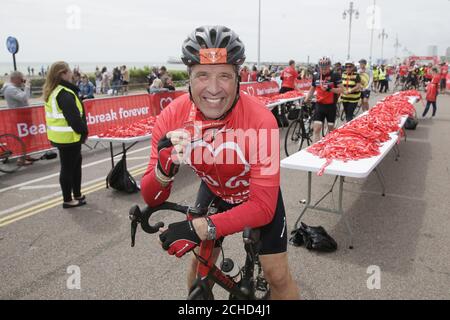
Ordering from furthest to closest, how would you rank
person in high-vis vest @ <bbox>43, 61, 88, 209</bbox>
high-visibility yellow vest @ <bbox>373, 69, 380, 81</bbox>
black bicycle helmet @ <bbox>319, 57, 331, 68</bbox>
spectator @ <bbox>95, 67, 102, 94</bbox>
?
high-visibility yellow vest @ <bbox>373, 69, 380, 81</bbox>
spectator @ <bbox>95, 67, 102, 94</bbox>
black bicycle helmet @ <bbox>319, 57, 331, 68</bbox>
person in high-vis vest @ <bbox>43, 61, 88, 209</bbox>

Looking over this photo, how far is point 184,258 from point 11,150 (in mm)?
6703

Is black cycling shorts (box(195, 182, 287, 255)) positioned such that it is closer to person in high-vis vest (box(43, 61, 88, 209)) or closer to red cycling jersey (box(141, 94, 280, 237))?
red cycling jersey (box(141, 94, 280, 237))

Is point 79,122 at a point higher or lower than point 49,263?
higher

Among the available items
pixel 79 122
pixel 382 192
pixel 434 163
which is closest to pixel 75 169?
pixel 79 122

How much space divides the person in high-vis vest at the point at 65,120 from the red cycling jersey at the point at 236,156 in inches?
157

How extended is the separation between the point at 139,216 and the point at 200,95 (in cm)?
81

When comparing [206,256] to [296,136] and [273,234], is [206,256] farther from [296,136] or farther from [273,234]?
[296,136]

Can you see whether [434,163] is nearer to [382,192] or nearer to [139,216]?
[382,192]

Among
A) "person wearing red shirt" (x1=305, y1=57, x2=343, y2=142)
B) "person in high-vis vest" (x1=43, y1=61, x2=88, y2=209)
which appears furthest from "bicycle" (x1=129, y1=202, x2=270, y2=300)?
"person wearing red shirt" (x1=305, y1=57, x2=343, y2=142)

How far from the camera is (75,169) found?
6.23 metres

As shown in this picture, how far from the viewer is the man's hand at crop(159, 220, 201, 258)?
6.39 feet

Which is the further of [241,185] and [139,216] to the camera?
[241,185]

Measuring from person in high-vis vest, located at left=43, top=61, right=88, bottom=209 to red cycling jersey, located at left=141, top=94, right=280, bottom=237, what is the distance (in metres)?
3.98
